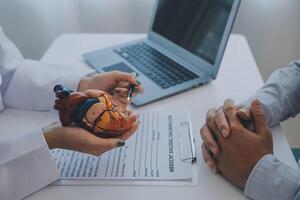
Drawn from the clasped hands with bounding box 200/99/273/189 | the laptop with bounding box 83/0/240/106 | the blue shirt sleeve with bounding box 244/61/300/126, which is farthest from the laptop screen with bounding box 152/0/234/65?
the clasped hands with bounding box 200/99/273/189

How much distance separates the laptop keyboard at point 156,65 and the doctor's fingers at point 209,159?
0.23 m

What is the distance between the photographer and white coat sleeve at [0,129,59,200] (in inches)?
21.2

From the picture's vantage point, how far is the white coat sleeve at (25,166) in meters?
0.54

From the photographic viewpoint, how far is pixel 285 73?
0.75 meters

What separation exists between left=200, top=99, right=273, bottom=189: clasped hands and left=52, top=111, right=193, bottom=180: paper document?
0.05m

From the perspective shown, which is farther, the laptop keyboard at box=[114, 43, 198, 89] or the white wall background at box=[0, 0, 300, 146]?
the white wall background at box=[0, 0, 300, 146]

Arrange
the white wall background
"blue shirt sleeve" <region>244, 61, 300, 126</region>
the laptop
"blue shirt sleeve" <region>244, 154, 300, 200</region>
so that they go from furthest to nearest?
the white wall background → the laptop → "blue shirt sleeve" <region>244, 61, 300, 126</region> → "blue shirt sleeve" <region>244, 154, 300, 200</region>

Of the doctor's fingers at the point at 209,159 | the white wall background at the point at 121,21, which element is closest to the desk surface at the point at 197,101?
the doctor's fingers at the point at 209,159

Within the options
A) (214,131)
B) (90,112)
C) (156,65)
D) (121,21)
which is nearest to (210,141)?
(214,131)

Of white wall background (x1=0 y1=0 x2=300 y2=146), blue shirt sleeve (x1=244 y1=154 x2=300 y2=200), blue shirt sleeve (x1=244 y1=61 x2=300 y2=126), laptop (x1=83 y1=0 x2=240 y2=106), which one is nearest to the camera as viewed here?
blue shirt sleeve (x1=244 y1=154 x2=300 y2=200)

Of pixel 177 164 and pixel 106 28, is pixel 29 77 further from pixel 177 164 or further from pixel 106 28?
pixel 106 28

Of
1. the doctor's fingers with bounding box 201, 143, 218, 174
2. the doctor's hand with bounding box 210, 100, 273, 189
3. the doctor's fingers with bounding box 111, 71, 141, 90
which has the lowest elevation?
the doctor's fingers with bounding box 201, 143, 218, 174

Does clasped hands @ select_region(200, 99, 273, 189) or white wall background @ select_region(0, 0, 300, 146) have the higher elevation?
clasped hands @ select_region(200, 99, 273, 189)

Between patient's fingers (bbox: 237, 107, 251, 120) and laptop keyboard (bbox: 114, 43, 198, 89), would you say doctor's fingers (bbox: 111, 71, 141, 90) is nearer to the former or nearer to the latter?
laptop keyboard (bbox: 114, 43, 198, 89)
